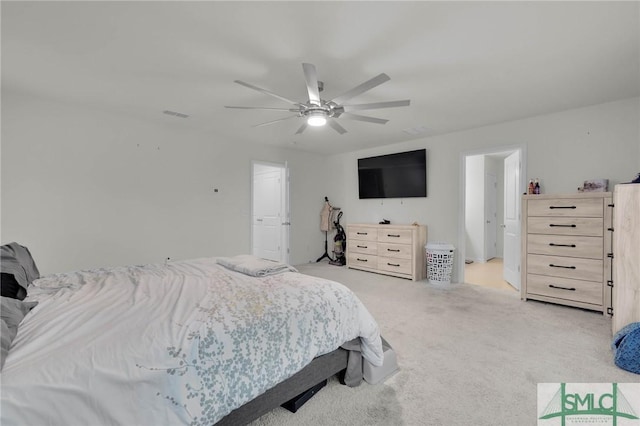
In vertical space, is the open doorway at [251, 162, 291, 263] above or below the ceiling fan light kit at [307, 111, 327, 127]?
below

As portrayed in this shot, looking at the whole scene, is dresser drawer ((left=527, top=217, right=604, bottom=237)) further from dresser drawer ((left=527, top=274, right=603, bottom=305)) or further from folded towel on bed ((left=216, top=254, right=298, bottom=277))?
folded towel on bed ((left=216, top=254, right=298, bottom=277))

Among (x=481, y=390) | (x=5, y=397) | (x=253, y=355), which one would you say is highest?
(x=5, y=397)

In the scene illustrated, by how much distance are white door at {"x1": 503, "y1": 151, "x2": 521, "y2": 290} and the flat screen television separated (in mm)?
1285

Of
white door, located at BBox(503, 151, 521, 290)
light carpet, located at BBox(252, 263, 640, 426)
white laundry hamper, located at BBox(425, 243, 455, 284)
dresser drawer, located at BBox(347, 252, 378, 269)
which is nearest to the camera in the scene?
light carpet, located at BBox(252, 263, 640, 426)

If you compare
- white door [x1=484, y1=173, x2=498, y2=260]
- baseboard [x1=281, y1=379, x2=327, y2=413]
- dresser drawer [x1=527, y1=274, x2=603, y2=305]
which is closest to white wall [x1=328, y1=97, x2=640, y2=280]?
dresser drawer [x1=527, y1=274, x2=603, y2=305]

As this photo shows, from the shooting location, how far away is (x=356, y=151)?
606 cm

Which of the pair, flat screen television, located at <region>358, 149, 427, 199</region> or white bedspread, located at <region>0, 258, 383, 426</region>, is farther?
flat screen television, located at <region>358, 149, 427, 199</region>

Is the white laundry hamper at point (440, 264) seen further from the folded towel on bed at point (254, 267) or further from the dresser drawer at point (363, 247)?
the folded towel on bed at point (254, 267)

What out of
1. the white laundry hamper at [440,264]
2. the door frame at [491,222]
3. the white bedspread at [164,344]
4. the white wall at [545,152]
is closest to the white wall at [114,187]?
the white bedspread at [164,344]

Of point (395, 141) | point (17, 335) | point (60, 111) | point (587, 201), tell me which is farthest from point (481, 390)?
point (60, 111)

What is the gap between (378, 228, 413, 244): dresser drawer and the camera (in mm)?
4836

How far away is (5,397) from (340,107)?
2.65 metres

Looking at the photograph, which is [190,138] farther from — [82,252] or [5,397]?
[5,397]

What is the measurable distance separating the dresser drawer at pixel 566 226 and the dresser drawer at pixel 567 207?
0.19ft
